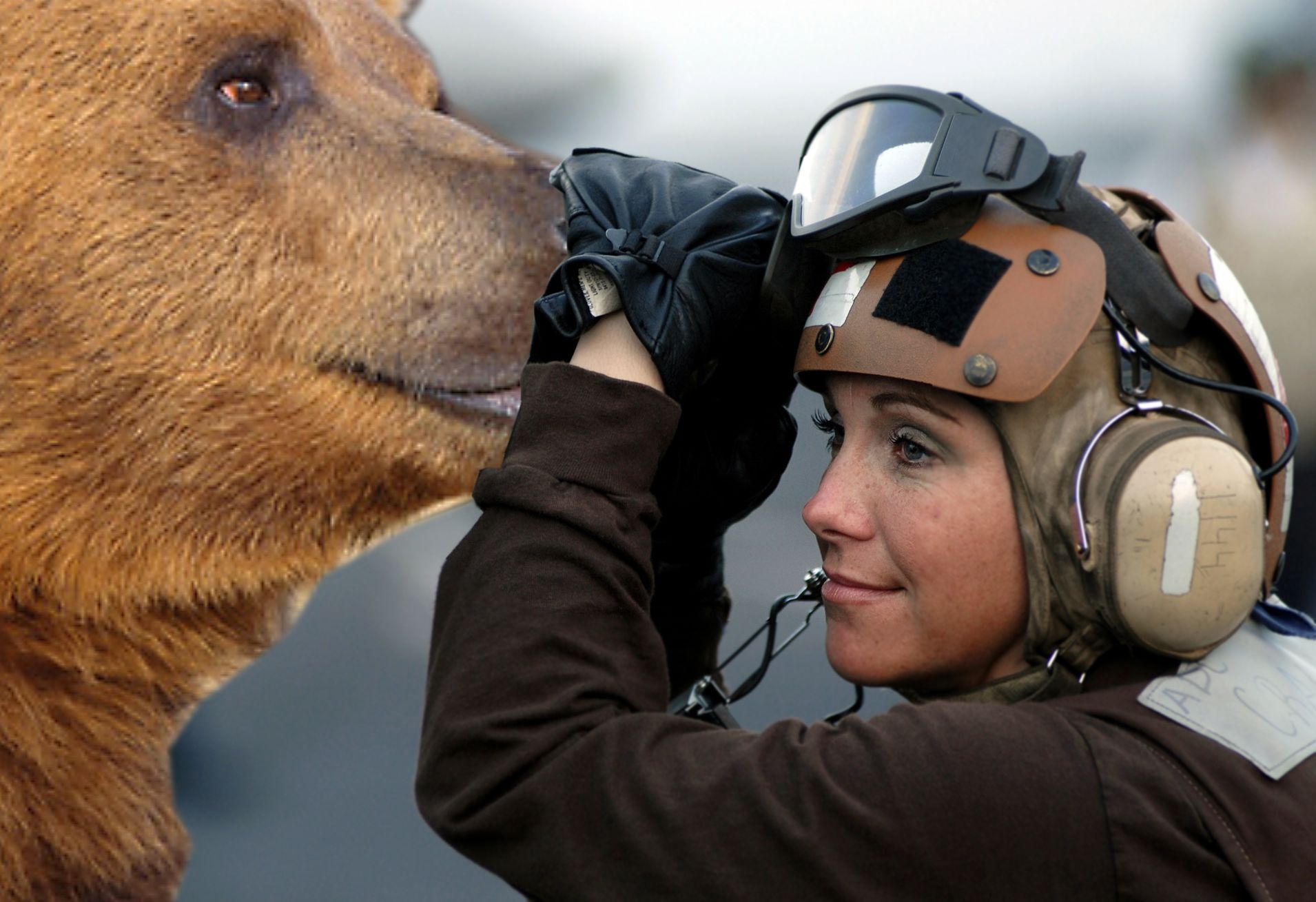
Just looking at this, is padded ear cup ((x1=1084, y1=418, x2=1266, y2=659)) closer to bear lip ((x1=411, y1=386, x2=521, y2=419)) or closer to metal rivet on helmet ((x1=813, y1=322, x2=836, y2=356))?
metal rivet on helmet ((x1=813, y1=322, x2=836, y2=356))

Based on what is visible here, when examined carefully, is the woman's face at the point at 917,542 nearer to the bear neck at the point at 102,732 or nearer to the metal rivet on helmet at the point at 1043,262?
the metal rivet on helmet at the point at 1043,262

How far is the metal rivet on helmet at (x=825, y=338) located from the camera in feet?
3.44

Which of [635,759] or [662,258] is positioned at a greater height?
[662,258]

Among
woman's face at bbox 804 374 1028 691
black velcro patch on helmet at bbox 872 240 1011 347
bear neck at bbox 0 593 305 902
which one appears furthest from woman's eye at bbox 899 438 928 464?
bear neck at bbox 0 593 305 902

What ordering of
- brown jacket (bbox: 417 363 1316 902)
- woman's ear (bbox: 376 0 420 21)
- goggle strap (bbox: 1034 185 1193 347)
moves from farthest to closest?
woman's ear (bbox: 376 0 420 21), goggle strap (bbox: 1034 185 1193 347), brown jacket (bbox: 417 363 1316 902)

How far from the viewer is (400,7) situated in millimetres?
1512

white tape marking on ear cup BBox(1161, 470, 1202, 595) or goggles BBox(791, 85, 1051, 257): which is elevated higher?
goggles BBox(791, 85, 1051, 257)

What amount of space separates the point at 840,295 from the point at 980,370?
150 millimetres

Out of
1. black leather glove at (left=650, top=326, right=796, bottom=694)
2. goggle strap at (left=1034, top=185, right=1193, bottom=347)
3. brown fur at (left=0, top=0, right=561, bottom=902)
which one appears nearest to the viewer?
goggle strap at (left=1034, top=185, right=1193, bottom=347)

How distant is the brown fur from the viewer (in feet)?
3.56

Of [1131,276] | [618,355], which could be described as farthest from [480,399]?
[1131,276]

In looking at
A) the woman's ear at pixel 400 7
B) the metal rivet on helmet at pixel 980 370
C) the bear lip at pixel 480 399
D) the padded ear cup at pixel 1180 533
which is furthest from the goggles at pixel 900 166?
the woman's ear at pixel 400 7

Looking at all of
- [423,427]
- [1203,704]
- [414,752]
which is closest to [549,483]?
[423,427]

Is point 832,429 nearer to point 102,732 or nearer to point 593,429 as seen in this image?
point 593,429
